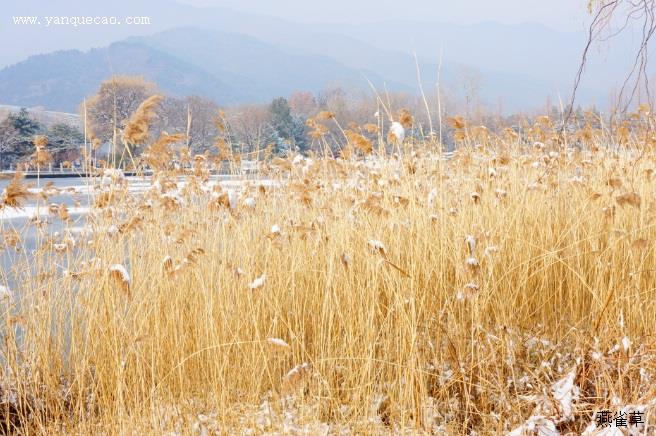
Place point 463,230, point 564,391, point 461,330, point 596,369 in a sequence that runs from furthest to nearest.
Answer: point 463,230, point 461,330, point 596,369, point 564,391

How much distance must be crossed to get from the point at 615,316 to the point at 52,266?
2.44 metres

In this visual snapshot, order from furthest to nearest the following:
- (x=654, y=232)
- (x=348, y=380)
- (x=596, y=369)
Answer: (x=654, y=232), (x=348, y=380), (x=596, y=369)

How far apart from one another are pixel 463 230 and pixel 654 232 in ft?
3.67

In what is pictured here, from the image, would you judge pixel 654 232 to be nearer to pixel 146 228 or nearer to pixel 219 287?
pixel 219 287

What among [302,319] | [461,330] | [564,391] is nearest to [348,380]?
[302,319]

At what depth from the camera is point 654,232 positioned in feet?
10.4

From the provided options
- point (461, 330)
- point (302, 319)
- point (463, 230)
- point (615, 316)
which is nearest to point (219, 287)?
point (302, 319)

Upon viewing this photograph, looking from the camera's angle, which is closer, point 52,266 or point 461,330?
point 461,330

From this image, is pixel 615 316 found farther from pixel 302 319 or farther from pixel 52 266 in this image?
pixel 52 266

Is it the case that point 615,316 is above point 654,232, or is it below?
below

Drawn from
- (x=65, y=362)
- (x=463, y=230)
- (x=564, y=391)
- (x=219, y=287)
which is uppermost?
(x=463, y=230)

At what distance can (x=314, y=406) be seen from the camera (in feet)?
6.63

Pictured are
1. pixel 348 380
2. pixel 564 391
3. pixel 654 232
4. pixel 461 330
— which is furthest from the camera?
pixel 654 232

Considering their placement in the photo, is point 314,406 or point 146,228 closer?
point 314,406
